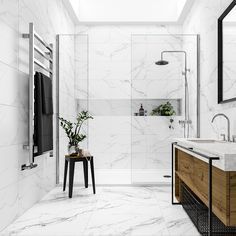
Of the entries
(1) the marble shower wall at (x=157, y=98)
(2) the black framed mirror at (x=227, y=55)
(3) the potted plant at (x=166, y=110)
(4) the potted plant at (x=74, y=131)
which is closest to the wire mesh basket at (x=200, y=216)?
(2) the black framed mirror at (x=227, y=55)

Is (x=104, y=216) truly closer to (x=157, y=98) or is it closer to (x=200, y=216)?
(x=200, y=216)

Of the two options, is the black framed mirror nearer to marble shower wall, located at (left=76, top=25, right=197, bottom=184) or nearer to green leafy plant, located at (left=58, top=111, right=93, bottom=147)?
green leafy plant, located at (left=58, top=111, right=93, bottom=147)

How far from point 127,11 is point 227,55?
2.56 meters

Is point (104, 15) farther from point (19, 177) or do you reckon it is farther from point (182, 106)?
point (19, 177)

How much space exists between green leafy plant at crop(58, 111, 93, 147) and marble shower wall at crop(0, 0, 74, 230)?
0.52 metres

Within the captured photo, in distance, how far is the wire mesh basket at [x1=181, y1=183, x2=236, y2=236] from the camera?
78.9 inches

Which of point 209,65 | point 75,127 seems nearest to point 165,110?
point 209,65

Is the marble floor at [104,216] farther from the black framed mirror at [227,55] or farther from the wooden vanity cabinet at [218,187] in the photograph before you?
the black framed mirror at [227,55]

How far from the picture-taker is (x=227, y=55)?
2625mm

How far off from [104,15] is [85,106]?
1.80 m

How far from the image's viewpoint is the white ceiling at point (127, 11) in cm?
468

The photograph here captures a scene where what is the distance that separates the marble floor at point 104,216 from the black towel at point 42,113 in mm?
577

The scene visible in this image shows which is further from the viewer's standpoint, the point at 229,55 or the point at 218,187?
the point at 229,55

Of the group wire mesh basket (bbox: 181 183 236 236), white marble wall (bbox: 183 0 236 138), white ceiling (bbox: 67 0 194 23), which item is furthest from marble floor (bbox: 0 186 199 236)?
white ceiling (bbox: 67 0 194 23)
